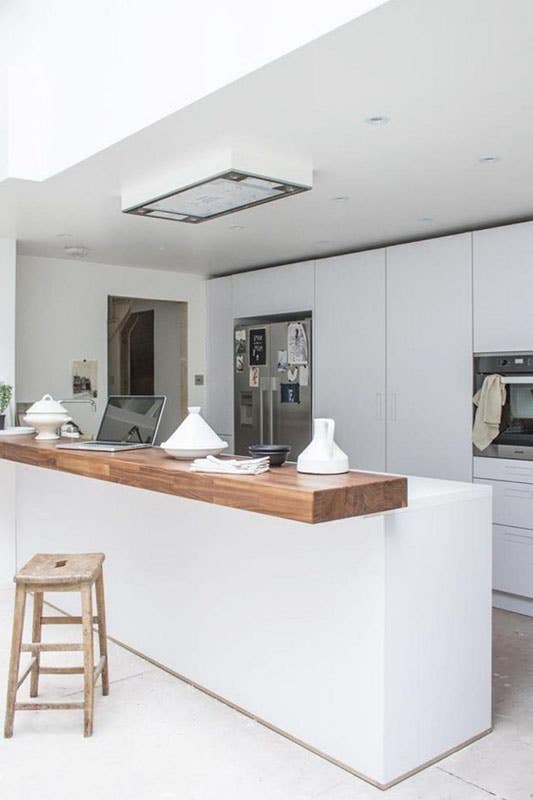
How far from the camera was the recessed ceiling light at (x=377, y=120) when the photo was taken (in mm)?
2670

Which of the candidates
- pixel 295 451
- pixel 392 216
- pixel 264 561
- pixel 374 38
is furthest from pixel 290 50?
pixel 295 451

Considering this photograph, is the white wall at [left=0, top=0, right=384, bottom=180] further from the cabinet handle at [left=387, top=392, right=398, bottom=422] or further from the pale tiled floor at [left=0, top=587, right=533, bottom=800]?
the cabinet handle at [left=387, top=392, right=398, bottom=422]

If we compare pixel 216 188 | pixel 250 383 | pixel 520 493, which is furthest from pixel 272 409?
pixel 216 188

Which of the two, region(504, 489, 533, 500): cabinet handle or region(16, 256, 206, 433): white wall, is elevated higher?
region(16, 256, 206, 433): white wall

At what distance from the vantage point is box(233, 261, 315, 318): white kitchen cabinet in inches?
219

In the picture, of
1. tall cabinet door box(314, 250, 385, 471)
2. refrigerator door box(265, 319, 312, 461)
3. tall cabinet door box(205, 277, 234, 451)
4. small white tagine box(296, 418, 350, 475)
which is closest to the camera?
small white tagine box(296, 418, 350, 475)

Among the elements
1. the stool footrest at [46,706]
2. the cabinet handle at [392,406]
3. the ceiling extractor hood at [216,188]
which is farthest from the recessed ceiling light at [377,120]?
the cabinet handle at [392,406]

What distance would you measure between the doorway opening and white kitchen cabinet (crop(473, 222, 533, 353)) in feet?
10.6

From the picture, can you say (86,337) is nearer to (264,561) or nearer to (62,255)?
(62,255)

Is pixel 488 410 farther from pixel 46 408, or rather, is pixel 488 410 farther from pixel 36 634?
pixel 36 634

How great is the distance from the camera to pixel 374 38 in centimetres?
207

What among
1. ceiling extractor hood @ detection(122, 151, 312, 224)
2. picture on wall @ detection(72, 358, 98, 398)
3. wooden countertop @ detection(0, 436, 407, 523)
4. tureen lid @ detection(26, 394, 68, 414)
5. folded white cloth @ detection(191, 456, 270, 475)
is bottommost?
wooden countertop @ detection(0, 436, 407, 523)

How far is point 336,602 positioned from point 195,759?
715 mm

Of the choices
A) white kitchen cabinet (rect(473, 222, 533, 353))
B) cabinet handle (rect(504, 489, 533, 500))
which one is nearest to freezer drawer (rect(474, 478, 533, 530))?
cabinet handle (rect(504, 489, 533, 500))
